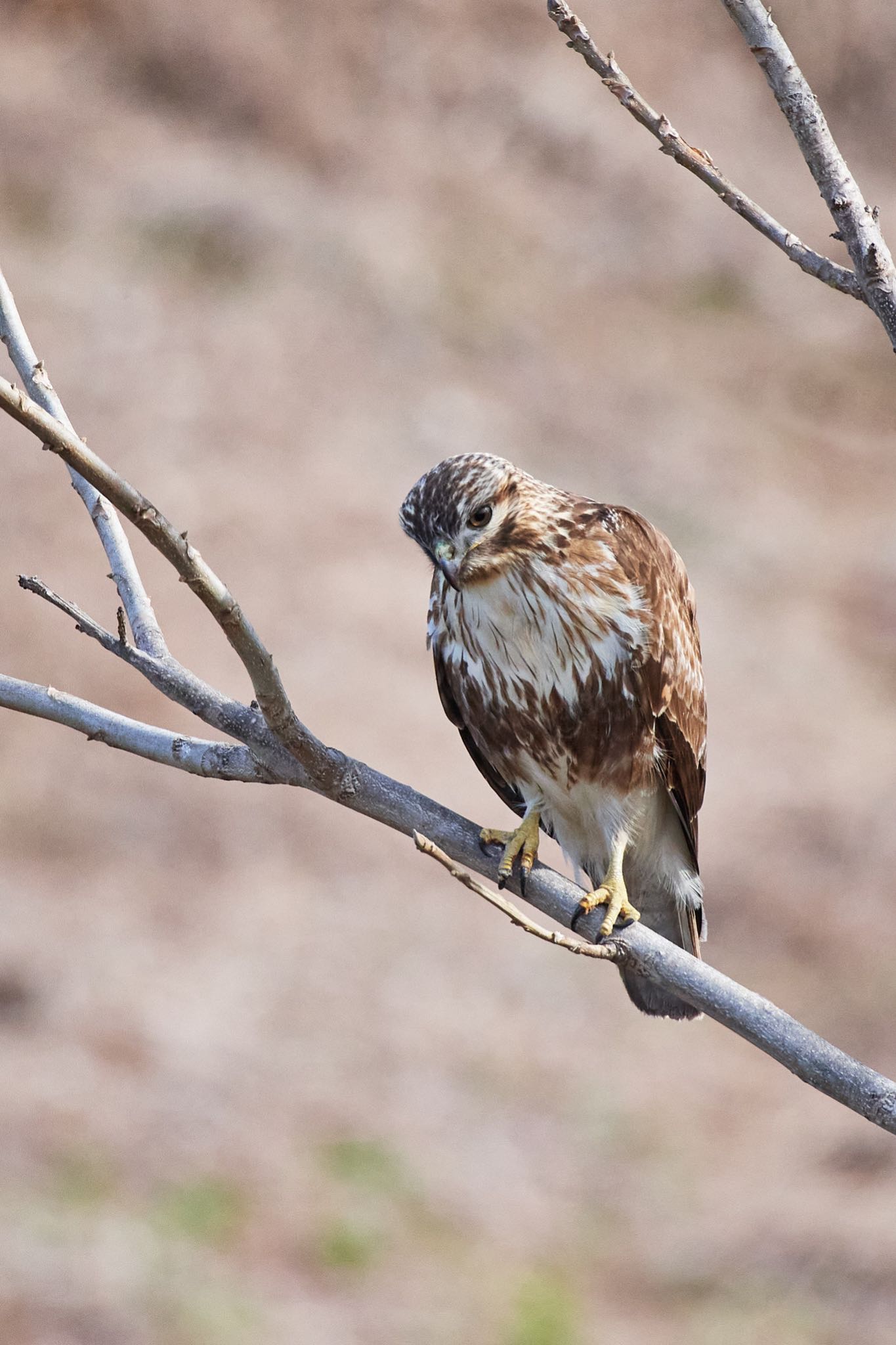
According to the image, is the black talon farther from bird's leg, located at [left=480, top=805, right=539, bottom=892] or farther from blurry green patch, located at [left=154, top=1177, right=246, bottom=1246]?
blurry green patch, located at [left=154, top=1177, right=246, bottom=1246]

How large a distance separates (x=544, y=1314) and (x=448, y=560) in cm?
495

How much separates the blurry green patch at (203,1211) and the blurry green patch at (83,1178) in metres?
0.28

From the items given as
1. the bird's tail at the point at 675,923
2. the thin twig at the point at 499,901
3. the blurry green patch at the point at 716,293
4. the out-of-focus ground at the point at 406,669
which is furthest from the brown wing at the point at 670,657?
the blurry green patch at the point at 716,293

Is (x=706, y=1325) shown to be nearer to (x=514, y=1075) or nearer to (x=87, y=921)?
(x=514, y=1075)

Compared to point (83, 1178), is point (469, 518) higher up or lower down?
higher up

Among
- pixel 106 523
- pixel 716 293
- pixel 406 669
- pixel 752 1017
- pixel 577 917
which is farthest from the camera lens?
pixel 716 293

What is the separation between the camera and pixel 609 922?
10.5 ft

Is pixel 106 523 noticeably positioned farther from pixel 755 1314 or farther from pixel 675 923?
pixel 755 1314

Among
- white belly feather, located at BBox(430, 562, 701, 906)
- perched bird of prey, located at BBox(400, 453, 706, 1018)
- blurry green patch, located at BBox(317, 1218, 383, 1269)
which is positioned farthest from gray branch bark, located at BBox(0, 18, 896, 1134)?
blurry green patch, located at BBox(317, 1218, 383, 1269)

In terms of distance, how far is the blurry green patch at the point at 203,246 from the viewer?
10.6 metres

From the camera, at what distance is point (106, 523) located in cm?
300

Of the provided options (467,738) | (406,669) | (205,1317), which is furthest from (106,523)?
(406,669)

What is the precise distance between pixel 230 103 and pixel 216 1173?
27.0 feet

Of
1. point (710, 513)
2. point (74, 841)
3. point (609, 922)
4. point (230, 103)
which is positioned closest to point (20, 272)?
point (230, 103)
